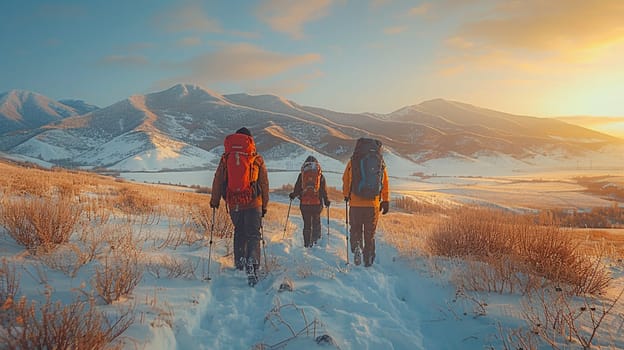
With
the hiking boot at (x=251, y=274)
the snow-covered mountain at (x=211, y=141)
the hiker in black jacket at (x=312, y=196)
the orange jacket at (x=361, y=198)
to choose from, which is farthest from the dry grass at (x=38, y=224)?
the snow-covered mountain at (x=211, y=141)

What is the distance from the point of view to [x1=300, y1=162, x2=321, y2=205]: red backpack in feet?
25.4

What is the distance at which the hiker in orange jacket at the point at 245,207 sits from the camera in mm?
4746

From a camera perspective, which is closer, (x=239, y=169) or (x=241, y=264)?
(x=239, y=169)

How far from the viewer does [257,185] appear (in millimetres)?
4922

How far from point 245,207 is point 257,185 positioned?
1.21 feet

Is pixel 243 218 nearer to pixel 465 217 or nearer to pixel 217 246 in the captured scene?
pixel 217 246

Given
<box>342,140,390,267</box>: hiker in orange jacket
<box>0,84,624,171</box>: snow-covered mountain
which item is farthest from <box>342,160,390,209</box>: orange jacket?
<box>0,84,624,171</box>: snow-covered mountain

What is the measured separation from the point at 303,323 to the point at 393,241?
4850 millimetres

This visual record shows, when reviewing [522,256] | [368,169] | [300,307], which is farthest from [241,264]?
[522,256]

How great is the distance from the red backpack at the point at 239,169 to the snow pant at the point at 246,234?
0.18 metres

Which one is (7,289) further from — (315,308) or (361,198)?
(361,198)

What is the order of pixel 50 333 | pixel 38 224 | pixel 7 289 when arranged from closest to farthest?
pixel 50 333
pixel 7 289
pixel 38 224

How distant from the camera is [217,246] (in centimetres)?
584

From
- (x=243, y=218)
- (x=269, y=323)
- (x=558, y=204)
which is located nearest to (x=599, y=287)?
(x=269, y=323)
